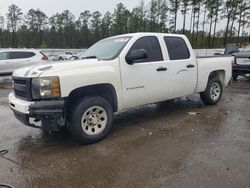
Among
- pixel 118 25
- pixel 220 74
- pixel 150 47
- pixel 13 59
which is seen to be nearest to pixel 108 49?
pixel 150 47

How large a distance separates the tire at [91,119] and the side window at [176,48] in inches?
81.8

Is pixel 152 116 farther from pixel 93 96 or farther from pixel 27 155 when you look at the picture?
pixel 27 155

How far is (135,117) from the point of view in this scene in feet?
20.7

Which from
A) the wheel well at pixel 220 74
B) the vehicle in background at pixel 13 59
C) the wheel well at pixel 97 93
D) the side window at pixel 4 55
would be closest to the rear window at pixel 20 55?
the vehicle in background at pixel 13 59

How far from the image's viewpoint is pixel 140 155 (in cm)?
407

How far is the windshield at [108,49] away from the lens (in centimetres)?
505

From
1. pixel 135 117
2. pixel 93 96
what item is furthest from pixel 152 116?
pixel 93 96

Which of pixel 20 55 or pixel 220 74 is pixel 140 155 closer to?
pixel 220 74

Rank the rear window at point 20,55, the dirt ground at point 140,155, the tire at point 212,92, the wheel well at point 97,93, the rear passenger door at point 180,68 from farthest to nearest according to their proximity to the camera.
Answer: the rear window at point 20,55 < the tire at point 212,92 < the rear passenger door at point 180,68 < the wheel well at point 97,93 < the dirt ground at point 140,155

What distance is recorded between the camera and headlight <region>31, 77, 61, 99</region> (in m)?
4.02

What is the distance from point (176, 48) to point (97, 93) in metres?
2.38

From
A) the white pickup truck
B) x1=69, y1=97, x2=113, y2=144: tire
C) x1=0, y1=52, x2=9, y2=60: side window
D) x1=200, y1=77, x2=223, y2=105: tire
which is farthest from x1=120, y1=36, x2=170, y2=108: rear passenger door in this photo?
x1=0, y1=52, x2=9, y2=60: side window

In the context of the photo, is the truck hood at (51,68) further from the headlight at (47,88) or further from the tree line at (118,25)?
the tree line at (118,25)

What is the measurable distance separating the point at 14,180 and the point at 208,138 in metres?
3.24
